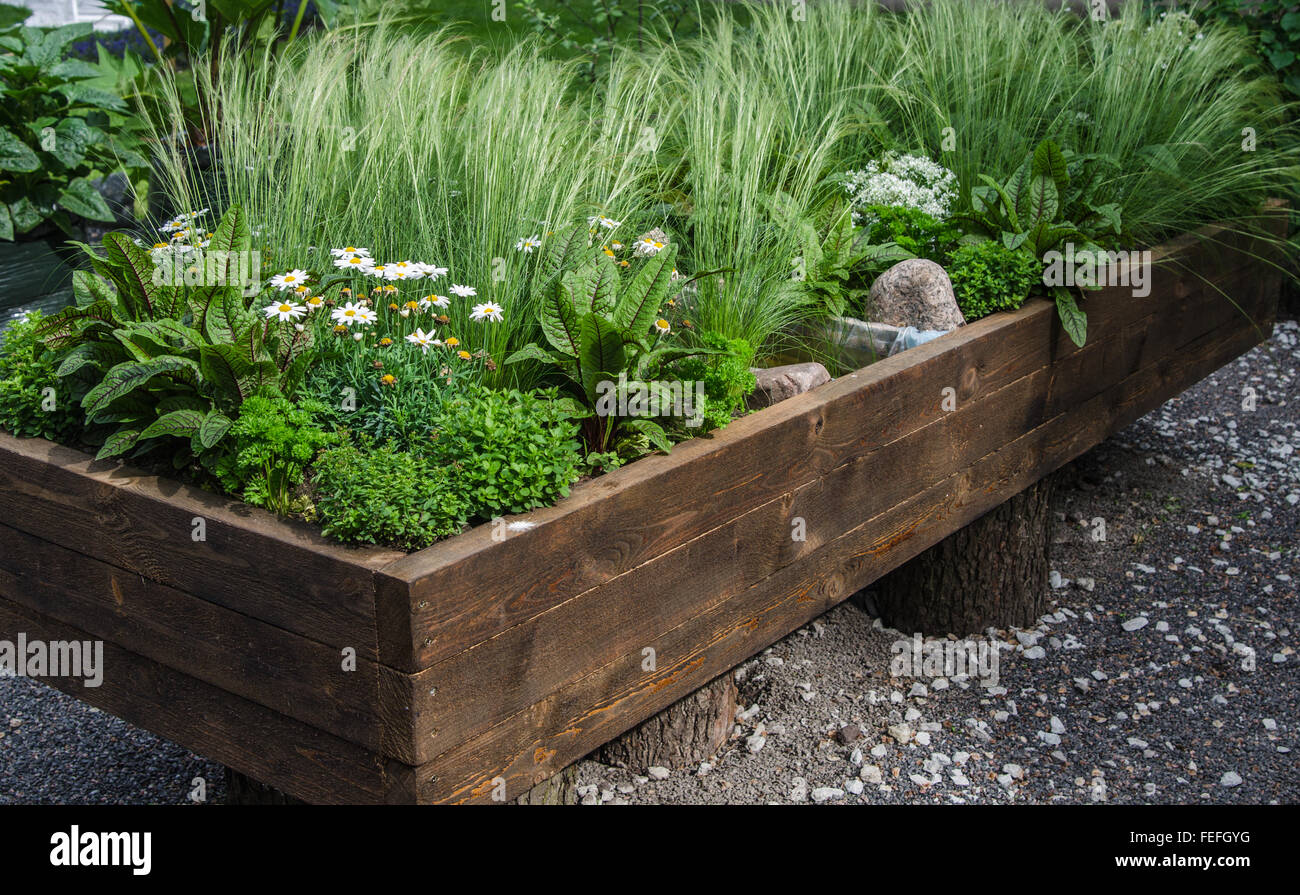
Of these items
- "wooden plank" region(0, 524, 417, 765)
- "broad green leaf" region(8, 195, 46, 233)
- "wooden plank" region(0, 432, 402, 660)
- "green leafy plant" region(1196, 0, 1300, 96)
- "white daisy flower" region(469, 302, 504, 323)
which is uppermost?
"green leafy plant" region(1196, 0, 1300, 96)

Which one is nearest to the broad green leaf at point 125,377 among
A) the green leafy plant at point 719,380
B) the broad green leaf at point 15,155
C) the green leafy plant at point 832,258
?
the green leafy plant at point 719,380

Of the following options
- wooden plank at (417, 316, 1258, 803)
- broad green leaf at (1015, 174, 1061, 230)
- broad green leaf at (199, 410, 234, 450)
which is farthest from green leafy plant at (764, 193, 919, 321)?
broad green leaf at (199, 410, 234, 450)

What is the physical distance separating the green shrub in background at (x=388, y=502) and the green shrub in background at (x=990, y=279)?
178 centimetres

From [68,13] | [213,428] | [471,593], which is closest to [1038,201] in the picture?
[471,593]

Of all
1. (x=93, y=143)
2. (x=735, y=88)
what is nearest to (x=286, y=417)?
(x=735, y=88)

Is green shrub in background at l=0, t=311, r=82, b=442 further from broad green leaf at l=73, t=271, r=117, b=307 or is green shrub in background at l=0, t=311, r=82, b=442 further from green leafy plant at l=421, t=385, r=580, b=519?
green leafy plant at l=421, t=385, r=580, b=519

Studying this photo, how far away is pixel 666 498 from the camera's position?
2.31 meters

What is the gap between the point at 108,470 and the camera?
7.56ft

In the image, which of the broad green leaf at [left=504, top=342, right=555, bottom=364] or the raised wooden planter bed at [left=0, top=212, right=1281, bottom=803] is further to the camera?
the broad green leaf at [left=504, top=342, right=555, bottom=364]

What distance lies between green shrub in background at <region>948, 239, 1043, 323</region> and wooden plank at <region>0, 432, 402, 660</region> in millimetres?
1962

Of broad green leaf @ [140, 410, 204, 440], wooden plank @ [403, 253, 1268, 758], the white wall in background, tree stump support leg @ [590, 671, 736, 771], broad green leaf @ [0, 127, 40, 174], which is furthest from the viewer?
the white wall in background

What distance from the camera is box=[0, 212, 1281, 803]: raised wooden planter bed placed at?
1.96 m

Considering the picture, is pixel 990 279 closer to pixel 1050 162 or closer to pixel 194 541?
pixel 1050 162

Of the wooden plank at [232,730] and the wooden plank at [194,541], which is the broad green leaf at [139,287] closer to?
the wooden plank at [194,541]
